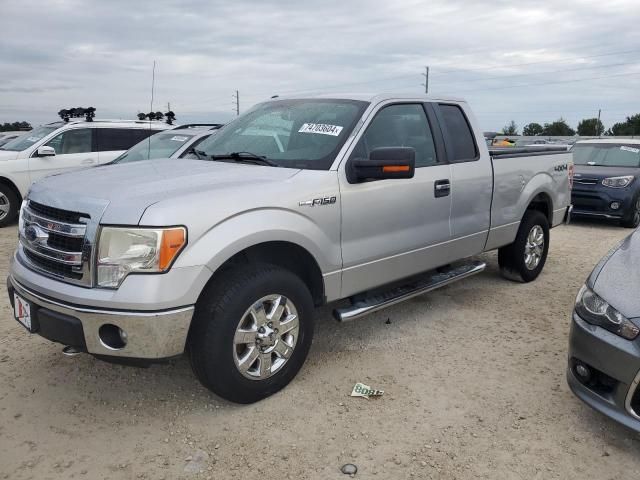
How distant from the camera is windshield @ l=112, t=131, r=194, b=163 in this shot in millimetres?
7926

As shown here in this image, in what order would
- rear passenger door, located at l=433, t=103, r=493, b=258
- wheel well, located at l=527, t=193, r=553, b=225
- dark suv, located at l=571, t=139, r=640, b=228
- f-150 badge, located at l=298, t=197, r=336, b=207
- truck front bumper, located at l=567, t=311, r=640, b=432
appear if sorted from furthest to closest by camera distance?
dark suv, located at l=571, t=139, r=640, b=228 → wheel well, located at l=527, t=193, r=553, b=225 → rear passenger door, located at l=433, t=103, r=493, b=258 → f-150 badge, located at l=298, t=197, r=336, b=207 → truck front bumper, located at l=567, t=311, r=640, b=432

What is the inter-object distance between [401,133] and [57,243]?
251cm

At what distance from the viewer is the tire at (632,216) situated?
9352mm

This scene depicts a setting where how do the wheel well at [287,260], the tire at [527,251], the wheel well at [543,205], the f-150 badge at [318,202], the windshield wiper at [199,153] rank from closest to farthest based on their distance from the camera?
1. the wheel well at [287,260]
2. the f-150 badge at [318,202]
3. the windshield wiper at [199,153]
4. the tire at [527,251]
5. the wheel well at [543,205]

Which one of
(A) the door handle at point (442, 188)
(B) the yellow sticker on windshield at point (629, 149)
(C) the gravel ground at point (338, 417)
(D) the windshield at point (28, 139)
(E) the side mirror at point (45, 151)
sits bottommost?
(C) the gravel ground at point (338, 417)

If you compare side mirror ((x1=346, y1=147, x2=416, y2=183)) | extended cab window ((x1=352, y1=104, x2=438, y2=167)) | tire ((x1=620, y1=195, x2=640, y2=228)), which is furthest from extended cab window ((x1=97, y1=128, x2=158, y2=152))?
tire ((x1=620, y1=195, x2=640, y2=228))

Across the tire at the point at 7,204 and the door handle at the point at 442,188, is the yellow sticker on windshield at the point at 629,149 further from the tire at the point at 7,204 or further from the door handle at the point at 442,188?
the tire at the point at 7,204

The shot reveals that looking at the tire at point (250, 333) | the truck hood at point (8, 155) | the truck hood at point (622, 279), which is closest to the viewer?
the truck hood at point (622, 279)

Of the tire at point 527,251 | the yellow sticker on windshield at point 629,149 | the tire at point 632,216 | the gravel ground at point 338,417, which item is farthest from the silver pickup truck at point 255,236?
the yellow sticker on windshield at point 629,149

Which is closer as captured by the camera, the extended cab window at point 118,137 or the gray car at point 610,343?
the gray car at point 610,343

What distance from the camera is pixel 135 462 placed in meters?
2.75

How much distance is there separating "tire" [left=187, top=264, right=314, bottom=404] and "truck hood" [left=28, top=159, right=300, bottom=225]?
20.1 inches

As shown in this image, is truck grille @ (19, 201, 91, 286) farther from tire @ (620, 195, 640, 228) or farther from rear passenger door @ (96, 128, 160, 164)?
tire @ (620, 195, 640, 228)

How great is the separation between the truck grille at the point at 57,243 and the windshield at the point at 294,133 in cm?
132
